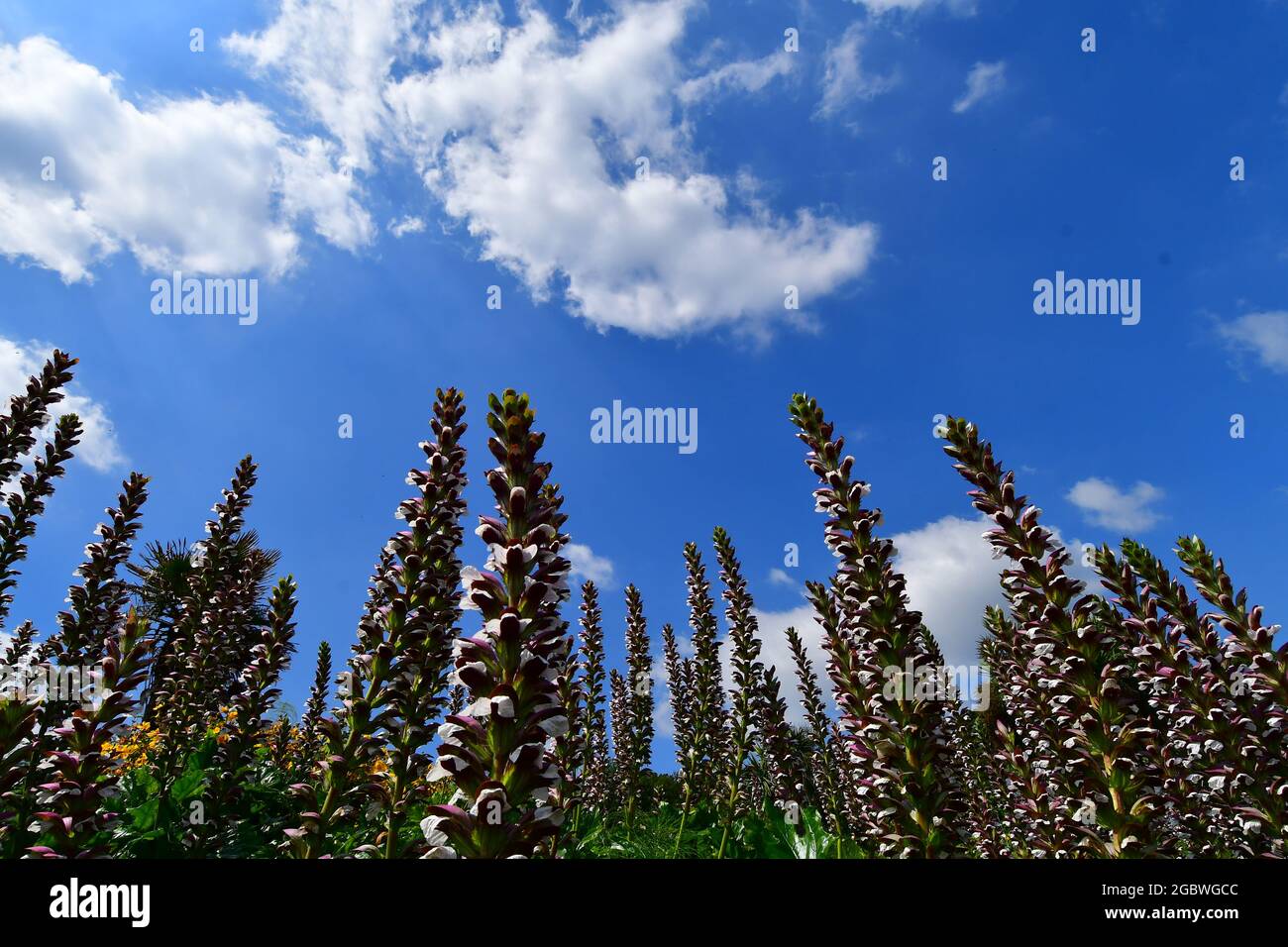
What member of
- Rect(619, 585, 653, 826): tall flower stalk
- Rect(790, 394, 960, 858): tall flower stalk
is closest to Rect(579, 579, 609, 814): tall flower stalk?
Rect(619, 585, 653, 826): tall flower stalk

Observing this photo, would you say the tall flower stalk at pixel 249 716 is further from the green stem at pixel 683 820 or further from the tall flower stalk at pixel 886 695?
the tall flower stalk at pixel 886 695

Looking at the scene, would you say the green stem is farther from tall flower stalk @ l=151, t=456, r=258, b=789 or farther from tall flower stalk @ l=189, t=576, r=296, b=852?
tall flower stalk @ l=151, t=456, r=258, b=789

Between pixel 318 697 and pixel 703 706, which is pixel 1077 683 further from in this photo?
pixel 318 697

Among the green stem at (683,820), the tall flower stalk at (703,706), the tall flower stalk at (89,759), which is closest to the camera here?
the tall flower stalk at (89,759)

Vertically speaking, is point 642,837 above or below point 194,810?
below

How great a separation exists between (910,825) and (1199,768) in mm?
3996

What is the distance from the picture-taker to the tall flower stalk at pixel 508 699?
9.98 ft

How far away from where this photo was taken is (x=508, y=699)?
3180 millimetres

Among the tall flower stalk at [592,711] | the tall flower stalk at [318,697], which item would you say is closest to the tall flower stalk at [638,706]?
the tall flower stalk at [592,711]

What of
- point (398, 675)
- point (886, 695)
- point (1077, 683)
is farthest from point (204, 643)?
point (1077, 683)
